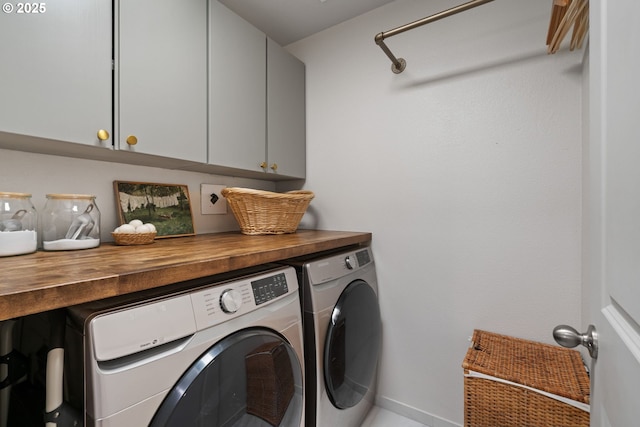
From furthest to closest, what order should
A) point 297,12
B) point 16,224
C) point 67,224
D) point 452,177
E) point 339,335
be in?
point 297,12 < point 452,177 < point 339,335 < point 67,224 < point 16,224

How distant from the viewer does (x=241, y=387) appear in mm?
778

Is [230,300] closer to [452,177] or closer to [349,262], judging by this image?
[349,262]

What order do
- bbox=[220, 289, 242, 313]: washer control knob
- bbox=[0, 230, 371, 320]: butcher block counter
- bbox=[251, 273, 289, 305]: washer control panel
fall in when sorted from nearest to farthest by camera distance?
bbox=[0, 230, 371, 320]: butcher block counter → bbox=[220, 289, 242, 313]: washer control knob → bbox=[251, 273, 289, 305]: washer control panel

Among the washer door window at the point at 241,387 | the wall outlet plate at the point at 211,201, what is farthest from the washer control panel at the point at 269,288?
the wall outlet plate at the point at 211,201

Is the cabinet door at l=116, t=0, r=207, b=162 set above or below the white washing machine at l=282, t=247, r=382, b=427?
above

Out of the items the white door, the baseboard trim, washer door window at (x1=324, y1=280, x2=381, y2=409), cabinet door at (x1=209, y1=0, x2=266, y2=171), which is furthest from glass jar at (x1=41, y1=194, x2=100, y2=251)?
the baseboard trim

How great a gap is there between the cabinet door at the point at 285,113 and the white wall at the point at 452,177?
0.48ft

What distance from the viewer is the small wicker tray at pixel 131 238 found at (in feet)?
3.69

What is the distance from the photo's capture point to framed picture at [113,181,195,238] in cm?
130

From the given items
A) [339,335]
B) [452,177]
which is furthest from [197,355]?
[452,177]

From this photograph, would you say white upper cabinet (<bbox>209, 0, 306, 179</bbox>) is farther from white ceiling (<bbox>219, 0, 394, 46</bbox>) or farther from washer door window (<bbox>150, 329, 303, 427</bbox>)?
washer door window (<bbox>150, 329, 303, 427</bbox>)

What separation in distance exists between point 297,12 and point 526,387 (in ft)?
7.12

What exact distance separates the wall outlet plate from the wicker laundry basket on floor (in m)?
1.52

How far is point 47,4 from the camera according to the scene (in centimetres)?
84
